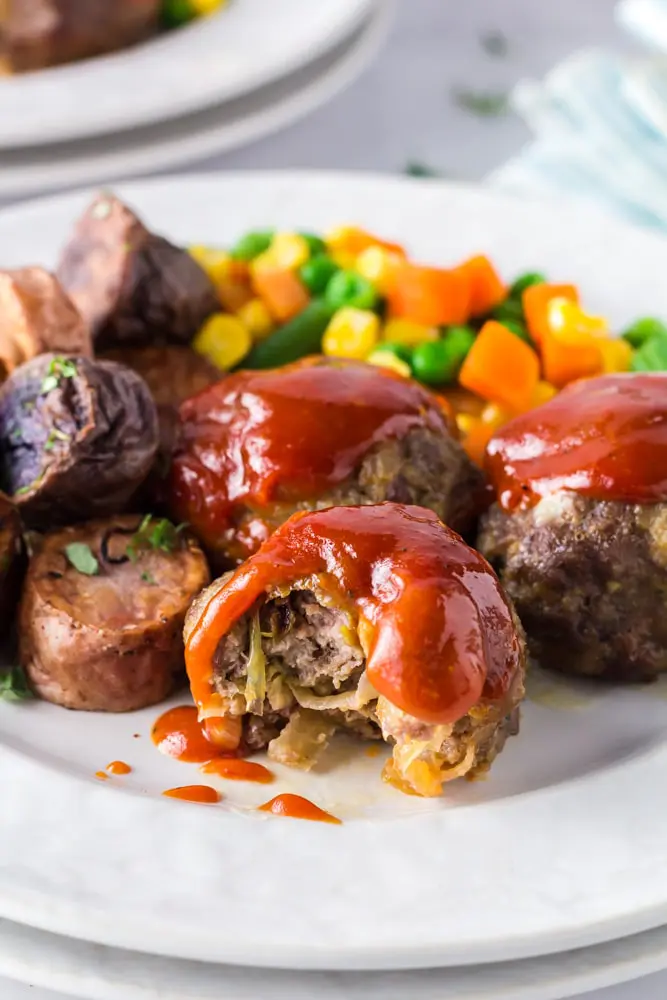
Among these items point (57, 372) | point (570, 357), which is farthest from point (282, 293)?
point (57, 372)

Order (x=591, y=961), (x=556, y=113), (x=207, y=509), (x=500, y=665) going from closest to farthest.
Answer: (x=591, y=961)
(x=500, y=665)
(x=207, y=509)
(x=556, y=113)

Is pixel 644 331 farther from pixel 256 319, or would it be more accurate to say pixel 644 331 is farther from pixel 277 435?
pixel 277 435

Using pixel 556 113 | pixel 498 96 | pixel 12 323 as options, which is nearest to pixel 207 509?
pixel 12 323

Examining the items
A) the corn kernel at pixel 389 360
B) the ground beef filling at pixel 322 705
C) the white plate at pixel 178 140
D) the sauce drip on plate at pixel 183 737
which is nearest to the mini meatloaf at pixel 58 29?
the white plate at pixel 178 140

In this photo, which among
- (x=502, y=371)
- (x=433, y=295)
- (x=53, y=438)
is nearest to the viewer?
(x=53, y=438)

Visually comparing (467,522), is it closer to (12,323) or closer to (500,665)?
(500,665)

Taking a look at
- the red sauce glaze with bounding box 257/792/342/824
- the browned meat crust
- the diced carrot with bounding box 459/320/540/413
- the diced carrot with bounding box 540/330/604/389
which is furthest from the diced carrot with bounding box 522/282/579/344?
the red sauce glaze with bounding box 257/792/342/824
